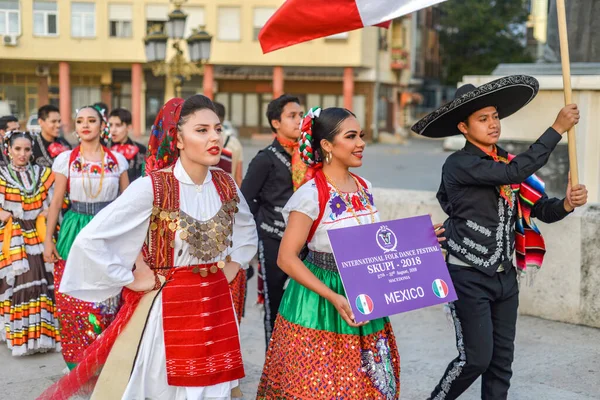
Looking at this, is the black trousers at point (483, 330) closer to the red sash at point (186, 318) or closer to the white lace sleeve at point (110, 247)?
the red sash at point (186, 318)

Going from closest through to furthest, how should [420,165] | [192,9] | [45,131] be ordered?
[45,131]
[420,165]
[192,9]

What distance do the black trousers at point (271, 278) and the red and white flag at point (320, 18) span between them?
1.68 m

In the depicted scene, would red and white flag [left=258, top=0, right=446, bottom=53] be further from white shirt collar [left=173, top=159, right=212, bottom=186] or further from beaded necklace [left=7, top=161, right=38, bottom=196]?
beaded necklace [left=7, top=161, right=38, bottom=196]

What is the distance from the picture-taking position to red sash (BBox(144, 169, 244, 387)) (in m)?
3.96

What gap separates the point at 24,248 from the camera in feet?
23.8

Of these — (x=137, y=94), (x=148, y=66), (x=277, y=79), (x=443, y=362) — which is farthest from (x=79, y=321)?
(x=148, y=66)

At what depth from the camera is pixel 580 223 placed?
22.4 feet

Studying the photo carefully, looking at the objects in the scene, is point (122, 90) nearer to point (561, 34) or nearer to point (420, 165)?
point (420, 165)

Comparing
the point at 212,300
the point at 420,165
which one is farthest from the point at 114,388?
the point at 420,165

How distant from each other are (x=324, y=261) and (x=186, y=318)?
713mm

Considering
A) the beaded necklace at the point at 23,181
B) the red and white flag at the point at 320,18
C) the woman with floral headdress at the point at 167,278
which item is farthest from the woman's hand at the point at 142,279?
the beaded necklace at the point at 23,181

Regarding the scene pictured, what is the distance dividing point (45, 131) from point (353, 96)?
1611 inches

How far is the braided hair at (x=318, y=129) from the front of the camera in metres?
4.16

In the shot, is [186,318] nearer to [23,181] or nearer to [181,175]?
[181,175]
